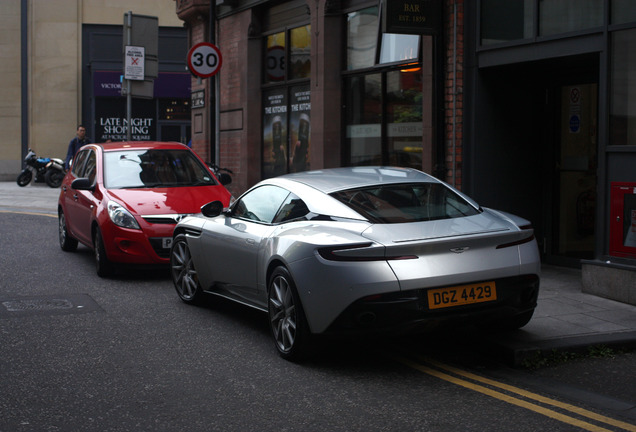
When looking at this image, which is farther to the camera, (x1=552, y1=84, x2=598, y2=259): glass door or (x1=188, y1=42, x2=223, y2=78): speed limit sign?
(x1=188, y1=42, x2=223, y2=78): speed limit sign

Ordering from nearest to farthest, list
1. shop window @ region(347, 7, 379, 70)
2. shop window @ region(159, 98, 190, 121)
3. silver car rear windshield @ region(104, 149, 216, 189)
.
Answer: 1. silver car rear windshield @ region(104, 149, 216, 189)
2. shop window @ region(347, 7, 379, 70)
3. shop window @ region(159, 98, 190, 121)

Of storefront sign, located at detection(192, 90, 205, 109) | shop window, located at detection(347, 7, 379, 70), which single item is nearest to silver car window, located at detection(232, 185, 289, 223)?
shop window, located at detection(347, 7, 379, 70)

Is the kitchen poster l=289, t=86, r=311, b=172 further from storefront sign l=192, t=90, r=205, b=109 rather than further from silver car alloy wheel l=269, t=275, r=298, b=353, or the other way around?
silver car alloy wheel l=269, t=275, r=298, b=353

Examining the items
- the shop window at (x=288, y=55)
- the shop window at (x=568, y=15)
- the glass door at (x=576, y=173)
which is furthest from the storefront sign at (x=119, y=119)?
the shop window at (x=568, y=15)

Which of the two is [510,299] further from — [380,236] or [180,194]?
[180,194]

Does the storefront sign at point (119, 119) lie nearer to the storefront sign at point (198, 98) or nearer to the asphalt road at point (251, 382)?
the storefront sign at point (198, 98)

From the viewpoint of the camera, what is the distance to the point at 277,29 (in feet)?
55.5

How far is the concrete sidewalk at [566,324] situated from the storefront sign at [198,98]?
1159cm

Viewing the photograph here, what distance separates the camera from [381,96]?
13469 mm

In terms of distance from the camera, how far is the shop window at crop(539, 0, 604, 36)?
30.1 feet

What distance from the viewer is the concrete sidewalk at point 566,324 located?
20.6 feet

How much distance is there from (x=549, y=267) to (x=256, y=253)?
508cm

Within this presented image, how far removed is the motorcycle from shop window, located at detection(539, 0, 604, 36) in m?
20.7

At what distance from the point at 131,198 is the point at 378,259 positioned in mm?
5345
